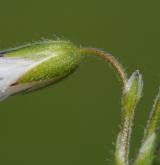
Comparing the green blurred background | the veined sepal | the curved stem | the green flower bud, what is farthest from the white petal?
the green blurred background

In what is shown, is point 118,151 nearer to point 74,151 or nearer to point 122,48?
point 74,151

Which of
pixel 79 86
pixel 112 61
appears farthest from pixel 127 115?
pixel 79 86

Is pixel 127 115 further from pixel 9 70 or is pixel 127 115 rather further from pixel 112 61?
pixel 9 70

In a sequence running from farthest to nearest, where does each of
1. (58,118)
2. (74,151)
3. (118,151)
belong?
(58,118), (74,151), (118,151)

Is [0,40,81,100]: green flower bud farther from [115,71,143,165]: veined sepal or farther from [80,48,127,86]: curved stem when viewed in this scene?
[115,71,143,165]: veined sepal

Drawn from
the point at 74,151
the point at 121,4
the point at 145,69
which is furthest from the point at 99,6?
the point at 74,151

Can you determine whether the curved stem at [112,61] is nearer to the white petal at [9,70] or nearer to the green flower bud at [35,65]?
the green flower bud at [35,65]

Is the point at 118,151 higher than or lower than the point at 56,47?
lower
